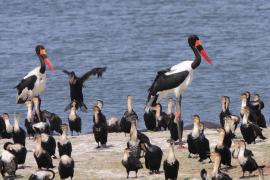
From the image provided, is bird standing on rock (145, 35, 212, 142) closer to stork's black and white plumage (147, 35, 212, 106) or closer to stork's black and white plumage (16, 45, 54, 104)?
stork's black and white plumage (147, 35, 212, 106)

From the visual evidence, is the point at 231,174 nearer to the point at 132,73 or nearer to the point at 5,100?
the point at 5,100

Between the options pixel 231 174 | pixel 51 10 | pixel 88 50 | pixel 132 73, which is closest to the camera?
pixel 231 174

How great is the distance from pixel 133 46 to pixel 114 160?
36.3m

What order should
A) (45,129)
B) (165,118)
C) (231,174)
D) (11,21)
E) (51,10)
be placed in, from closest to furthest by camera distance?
(231,174) < (45,129) < (165,118) < (11,21) < (51,10)

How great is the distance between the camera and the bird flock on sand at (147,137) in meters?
27.6

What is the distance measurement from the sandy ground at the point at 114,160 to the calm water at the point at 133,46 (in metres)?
11.4

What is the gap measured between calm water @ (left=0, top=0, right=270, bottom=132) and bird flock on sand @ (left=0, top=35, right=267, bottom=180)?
850 centimetres

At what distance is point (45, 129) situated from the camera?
3300 cm

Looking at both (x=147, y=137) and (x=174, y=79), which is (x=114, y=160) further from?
(x=174, y=79)

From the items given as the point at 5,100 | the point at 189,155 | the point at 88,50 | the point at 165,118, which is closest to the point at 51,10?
the point at 88,50

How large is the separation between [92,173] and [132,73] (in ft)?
94.1

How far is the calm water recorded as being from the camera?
171 ft

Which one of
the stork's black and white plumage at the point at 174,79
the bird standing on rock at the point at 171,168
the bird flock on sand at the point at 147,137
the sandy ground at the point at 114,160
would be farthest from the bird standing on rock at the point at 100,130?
the bird standing on rock at the point at 171,168

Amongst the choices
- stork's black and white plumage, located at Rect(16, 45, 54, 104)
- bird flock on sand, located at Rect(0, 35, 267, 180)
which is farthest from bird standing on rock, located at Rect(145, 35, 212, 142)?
stork's black and white plumage, located at Rect(16, 45, 54, 104)
